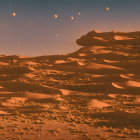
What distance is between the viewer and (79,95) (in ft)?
34.4

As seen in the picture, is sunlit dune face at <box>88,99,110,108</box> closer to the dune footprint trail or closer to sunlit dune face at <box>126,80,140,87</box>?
the dune footprint trail

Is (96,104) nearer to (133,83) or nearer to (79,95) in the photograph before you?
(79,95)

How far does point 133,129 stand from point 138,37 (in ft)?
59.0

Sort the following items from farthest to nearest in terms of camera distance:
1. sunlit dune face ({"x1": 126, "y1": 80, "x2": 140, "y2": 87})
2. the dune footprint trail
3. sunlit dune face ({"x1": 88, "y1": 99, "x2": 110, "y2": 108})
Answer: sunlit dune face ({"x1": 126, "y1": 80, "x2": 140, "y2": 87}) → sunlit dune face ({"x1": 88, "y1": 99, "x2": 110, "y2": 108}) → the dune footprint trail

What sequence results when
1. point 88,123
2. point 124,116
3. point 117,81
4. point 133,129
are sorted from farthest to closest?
point 117,81 < point 124,116 < point 88,123 < point 133,129

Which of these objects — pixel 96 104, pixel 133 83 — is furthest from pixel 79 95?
pixel 133 83


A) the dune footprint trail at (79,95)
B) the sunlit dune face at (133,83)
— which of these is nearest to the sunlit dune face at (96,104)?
the dune footprint trail at (79,95)

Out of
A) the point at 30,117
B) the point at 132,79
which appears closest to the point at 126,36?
the point at 132,79

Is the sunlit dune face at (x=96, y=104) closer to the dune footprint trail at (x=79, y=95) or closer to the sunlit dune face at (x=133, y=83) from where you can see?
the dune footprint trail at (x=79, y=95)

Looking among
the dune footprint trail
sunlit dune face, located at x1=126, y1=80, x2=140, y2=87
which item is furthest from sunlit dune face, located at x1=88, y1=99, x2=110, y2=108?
sunlit dune face, located at x1=126, y1=80, x2=140, y2=87

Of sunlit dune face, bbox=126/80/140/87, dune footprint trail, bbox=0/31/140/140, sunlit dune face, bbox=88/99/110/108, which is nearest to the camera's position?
dune footprint trail, bbox=0/31/140/140

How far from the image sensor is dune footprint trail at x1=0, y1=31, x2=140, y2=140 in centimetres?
554

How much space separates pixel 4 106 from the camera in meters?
8.38

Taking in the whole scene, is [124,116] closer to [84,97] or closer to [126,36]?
[84,97]
